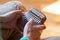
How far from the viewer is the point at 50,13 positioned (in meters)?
2.50

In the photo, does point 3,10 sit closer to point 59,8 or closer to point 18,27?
point 18,27

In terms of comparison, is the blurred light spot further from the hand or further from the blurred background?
the hand

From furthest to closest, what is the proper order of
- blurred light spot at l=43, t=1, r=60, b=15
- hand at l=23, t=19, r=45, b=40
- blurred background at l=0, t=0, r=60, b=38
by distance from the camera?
blurred light spot at l=43, t=1, r=60, b=15
blurred background at l=0, t=0, r=60, b=38
hand at l=23, t=19, r=45, b=40

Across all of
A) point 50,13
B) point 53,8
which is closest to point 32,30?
point 50,13

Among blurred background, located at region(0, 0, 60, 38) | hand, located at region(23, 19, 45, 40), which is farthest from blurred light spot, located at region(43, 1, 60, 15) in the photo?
hand, located at region(23, 19, 45, 40)

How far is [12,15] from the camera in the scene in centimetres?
80

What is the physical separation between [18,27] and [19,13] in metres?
0.08

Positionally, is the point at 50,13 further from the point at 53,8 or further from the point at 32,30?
the point at 32,30

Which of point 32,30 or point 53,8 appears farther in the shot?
point 53,8

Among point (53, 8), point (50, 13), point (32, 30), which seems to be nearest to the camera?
point (32, 30)

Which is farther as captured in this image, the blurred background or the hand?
the blurred background

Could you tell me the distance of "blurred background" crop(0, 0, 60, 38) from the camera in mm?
1983

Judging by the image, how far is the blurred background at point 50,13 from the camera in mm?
1983

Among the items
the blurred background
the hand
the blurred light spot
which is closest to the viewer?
the hand
